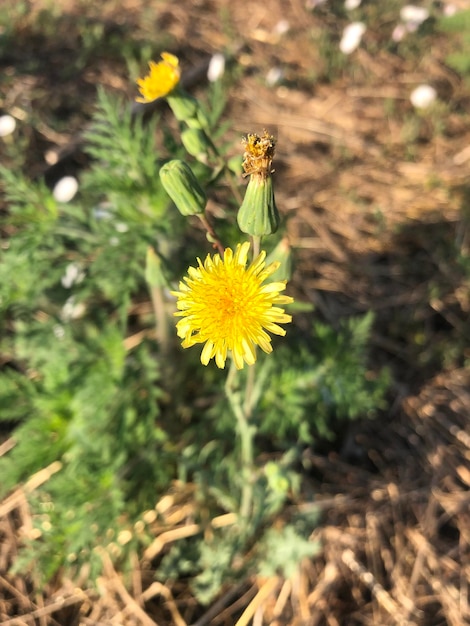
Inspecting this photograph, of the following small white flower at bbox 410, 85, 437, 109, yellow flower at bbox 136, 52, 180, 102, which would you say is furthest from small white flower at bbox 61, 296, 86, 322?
small white flower at bbox 410, 85, 437, 109

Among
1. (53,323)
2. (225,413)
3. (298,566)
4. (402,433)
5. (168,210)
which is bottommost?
(298,566)

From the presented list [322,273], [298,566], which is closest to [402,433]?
[298,566]

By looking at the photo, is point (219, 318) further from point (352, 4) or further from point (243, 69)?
point (352, 4)

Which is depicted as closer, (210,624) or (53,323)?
(210,624)

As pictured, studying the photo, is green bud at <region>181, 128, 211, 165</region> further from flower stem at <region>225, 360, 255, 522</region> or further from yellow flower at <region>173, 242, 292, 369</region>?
flower stem at <region>225, 360, 255, 522</region>

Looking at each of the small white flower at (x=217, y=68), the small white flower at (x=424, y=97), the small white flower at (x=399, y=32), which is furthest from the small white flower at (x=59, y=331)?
the small white flower at (x=399, y=32)

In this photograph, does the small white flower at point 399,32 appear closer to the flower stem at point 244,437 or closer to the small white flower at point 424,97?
the small white flower at point 424,97

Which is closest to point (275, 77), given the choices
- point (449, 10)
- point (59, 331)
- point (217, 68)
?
point (217, 68)
